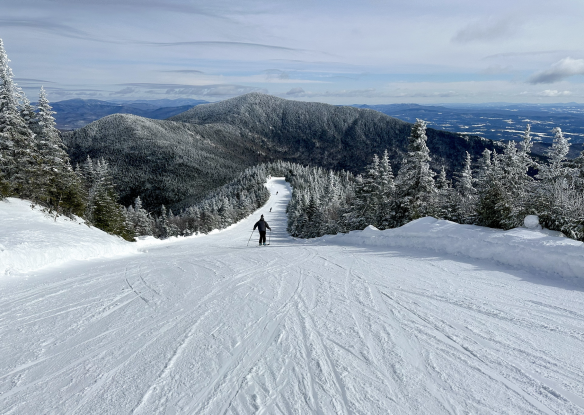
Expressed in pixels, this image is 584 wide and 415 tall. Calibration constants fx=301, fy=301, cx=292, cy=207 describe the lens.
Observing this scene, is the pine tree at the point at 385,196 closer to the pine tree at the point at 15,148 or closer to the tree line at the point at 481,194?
the tree line at the point at 481,194

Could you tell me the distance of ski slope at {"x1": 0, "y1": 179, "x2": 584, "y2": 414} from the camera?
3020 millimetres

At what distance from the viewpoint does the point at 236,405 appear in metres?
2.98

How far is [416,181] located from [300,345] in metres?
18.3

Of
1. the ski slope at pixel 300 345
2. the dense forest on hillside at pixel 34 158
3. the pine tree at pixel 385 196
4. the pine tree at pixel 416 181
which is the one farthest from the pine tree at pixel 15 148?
the pine tree at pixel 416 181

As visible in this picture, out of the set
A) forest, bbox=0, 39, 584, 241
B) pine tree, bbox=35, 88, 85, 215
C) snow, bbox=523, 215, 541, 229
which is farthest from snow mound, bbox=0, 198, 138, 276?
snow, bbox=523, 215, 541, 229

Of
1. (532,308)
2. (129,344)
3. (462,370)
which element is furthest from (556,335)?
(129,344)

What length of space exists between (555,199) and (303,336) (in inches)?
353

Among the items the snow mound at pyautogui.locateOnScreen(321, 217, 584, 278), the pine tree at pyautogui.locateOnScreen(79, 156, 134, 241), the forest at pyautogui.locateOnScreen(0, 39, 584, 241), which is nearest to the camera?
the snow mound at pyautogui.locateOnScreen(321, 217, 584, 278)

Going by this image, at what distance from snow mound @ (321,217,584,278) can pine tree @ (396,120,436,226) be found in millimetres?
7684

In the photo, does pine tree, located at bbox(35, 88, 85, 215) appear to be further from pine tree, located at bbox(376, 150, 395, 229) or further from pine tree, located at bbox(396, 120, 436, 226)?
pine tree, located at bbox(396, 120, 436, 226)

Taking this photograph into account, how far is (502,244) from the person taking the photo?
26.6 feet

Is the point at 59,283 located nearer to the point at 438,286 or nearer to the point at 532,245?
the point at 438,286

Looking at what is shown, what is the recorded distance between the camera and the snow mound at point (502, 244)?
664 cm

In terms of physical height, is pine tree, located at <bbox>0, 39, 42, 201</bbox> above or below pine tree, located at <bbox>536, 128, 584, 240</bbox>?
above
